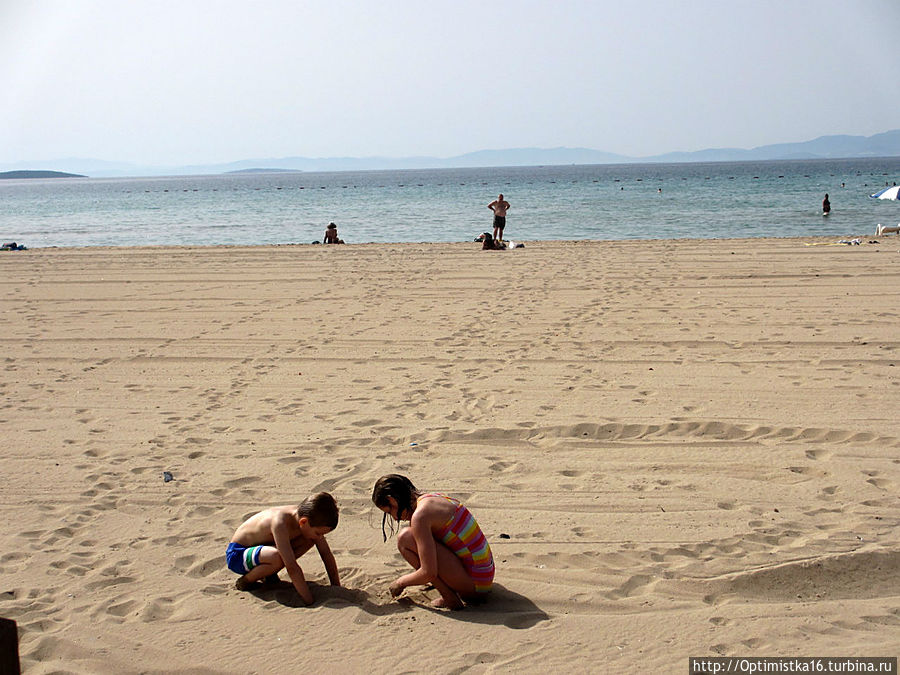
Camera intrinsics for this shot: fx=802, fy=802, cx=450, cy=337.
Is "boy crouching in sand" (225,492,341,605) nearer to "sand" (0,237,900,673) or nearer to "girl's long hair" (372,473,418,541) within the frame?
"sand" (0,237,900,673)

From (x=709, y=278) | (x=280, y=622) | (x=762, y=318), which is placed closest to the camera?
(x=280, y=622)

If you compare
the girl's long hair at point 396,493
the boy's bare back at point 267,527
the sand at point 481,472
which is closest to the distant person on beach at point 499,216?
the sand at point 481,472

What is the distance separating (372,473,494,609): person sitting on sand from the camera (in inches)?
153

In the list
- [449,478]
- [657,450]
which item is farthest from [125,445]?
[657,450]

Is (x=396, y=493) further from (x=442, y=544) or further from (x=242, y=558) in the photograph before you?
(x=242, y=558)

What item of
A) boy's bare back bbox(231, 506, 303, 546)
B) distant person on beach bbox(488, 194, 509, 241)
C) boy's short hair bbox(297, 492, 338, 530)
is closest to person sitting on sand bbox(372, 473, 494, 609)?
boy's short hair bbox(297, 492, 338, 530)

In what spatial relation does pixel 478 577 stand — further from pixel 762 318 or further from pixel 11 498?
pixel 762 318

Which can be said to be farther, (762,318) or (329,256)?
(329,256)

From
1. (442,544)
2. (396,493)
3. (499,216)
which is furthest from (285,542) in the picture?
(499,216)

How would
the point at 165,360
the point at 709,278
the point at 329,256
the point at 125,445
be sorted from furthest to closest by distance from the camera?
the point at 329,256
the point at 709,278
the point at 165,360
the point at 125,445

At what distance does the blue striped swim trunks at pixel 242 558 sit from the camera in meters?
4.12

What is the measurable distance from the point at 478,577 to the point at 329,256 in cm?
1580

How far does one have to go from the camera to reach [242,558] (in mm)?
4168

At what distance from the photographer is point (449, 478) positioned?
17.9 ft
